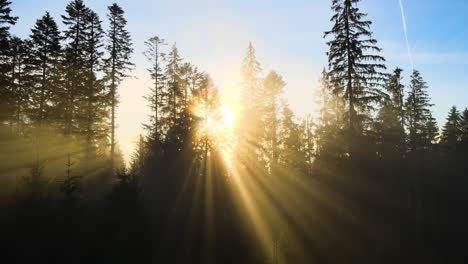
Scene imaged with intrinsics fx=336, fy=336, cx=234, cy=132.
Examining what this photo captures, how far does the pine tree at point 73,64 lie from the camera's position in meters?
28.6

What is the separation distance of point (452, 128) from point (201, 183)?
4946cm

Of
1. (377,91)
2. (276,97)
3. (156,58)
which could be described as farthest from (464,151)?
(156,58)

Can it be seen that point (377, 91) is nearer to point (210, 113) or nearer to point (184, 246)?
point (210, 113)

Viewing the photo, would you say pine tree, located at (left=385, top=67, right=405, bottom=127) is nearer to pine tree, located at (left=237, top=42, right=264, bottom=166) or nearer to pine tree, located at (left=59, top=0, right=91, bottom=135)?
pine tree, located at (left=237, top=42, right=264, bottom=166)

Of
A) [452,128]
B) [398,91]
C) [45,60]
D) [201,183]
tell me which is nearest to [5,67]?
[45,60]

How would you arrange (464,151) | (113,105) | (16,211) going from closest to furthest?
(16,211)
(113,105)
(464,151)

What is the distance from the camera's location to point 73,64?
28.6m

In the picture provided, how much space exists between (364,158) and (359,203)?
3.06 metres

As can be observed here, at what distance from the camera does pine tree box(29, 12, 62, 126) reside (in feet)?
90.3

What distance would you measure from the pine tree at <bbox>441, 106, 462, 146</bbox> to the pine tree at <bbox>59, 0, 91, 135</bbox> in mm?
52042

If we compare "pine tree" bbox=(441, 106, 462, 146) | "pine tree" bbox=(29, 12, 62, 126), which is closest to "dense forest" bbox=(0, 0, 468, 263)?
"pine tree" bbox=(29, 12, 62, 126)

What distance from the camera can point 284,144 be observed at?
123 ft

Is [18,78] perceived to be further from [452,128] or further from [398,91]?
[452,128]

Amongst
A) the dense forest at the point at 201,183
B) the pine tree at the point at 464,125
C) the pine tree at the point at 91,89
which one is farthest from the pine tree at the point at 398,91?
the pine tree at the point at 91,89
